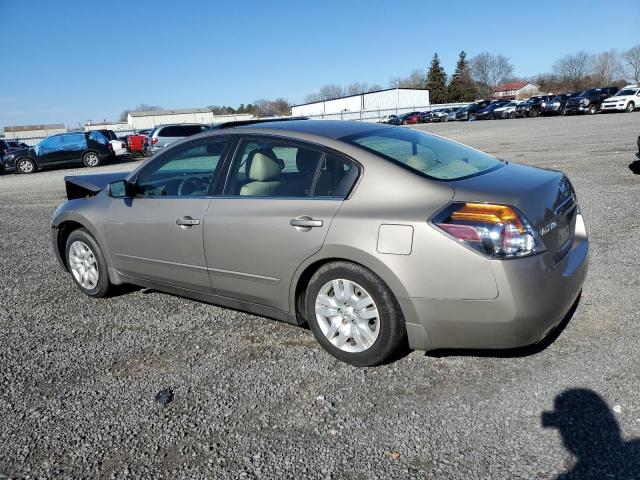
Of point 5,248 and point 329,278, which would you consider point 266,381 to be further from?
point 5,248

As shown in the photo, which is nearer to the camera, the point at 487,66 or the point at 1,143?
the point at 1,143

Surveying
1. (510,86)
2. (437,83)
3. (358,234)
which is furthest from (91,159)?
(510,86)

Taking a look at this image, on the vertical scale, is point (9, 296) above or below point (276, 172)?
below

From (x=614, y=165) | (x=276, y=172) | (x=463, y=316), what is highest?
(x=276, y=172)

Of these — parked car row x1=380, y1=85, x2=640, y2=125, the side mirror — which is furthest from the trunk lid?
parked car row x1=380, y1=85, x2=640, y2=125

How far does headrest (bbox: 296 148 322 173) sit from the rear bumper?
114cm

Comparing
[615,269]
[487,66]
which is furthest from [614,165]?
[487,66]

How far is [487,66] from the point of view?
113m

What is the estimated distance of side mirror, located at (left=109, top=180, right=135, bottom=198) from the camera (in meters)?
4.54

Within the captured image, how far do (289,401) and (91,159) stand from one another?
24176mm

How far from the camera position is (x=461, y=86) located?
309 ft

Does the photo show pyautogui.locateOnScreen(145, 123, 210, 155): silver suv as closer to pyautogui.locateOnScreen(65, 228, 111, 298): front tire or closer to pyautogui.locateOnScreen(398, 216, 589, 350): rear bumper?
pyautogui.locateOnScreen(65, 228, 111, 298): front tire

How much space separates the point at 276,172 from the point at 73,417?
2.05 metres

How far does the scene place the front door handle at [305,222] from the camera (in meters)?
Answer: 3.40
